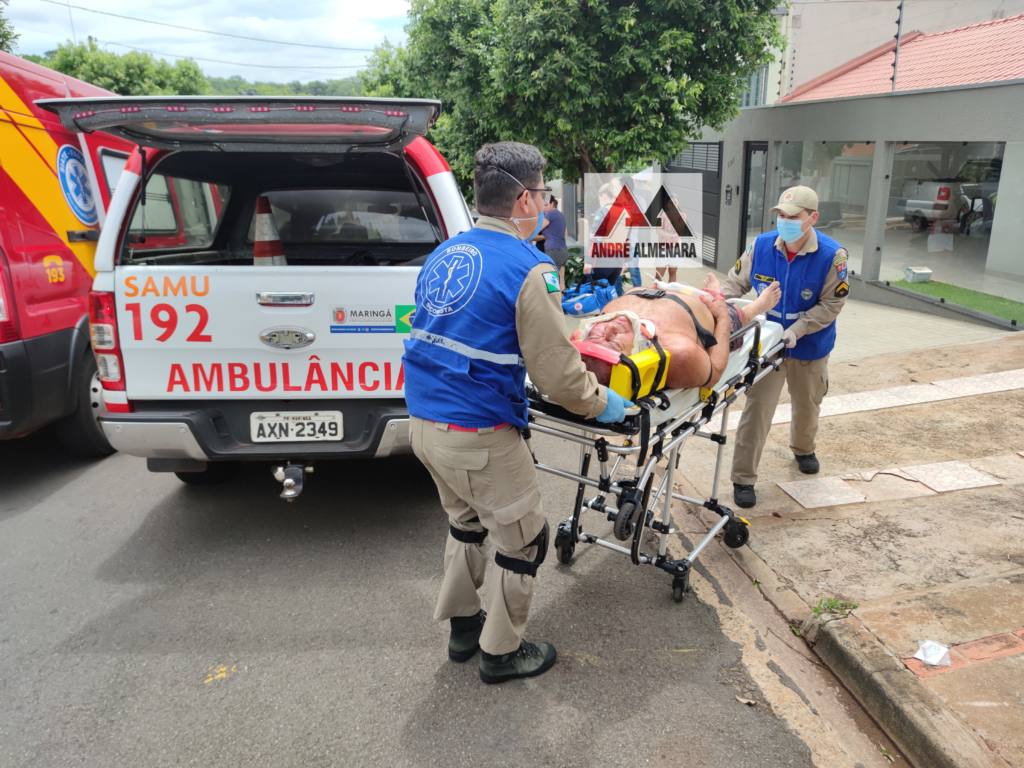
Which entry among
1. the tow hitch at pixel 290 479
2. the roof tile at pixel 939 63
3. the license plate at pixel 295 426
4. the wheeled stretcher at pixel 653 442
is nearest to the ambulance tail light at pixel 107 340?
the license plate at pixel 295 426

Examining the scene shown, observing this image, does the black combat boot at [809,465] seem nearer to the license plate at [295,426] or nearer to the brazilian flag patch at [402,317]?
the brazilian flag patch at [402,317]

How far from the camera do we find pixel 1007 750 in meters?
2.37

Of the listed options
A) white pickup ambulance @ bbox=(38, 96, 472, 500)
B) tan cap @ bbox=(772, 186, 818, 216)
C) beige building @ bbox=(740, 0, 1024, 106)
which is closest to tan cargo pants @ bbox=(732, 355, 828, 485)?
tan cap @ bbox=(772, 186, 818, 216)

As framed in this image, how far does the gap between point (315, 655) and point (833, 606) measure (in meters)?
2.19

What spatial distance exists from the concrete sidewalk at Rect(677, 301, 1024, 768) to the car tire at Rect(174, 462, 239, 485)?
112 inches

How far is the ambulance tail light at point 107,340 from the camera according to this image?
3.51m

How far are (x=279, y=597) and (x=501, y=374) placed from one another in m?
1.71

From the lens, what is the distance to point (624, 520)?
2824mm

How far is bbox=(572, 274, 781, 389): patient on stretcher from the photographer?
289 cm

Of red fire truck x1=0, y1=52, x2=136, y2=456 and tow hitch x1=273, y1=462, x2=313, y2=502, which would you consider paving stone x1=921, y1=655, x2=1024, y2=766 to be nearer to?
tow hitch x1=273, y1=462, x2=313, y2=502

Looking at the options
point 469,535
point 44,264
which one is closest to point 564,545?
point 469,535

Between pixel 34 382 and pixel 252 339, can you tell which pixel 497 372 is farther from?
pixel 34 382

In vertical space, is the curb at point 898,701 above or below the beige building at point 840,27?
below

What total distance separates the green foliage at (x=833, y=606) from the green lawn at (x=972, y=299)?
6349mm
